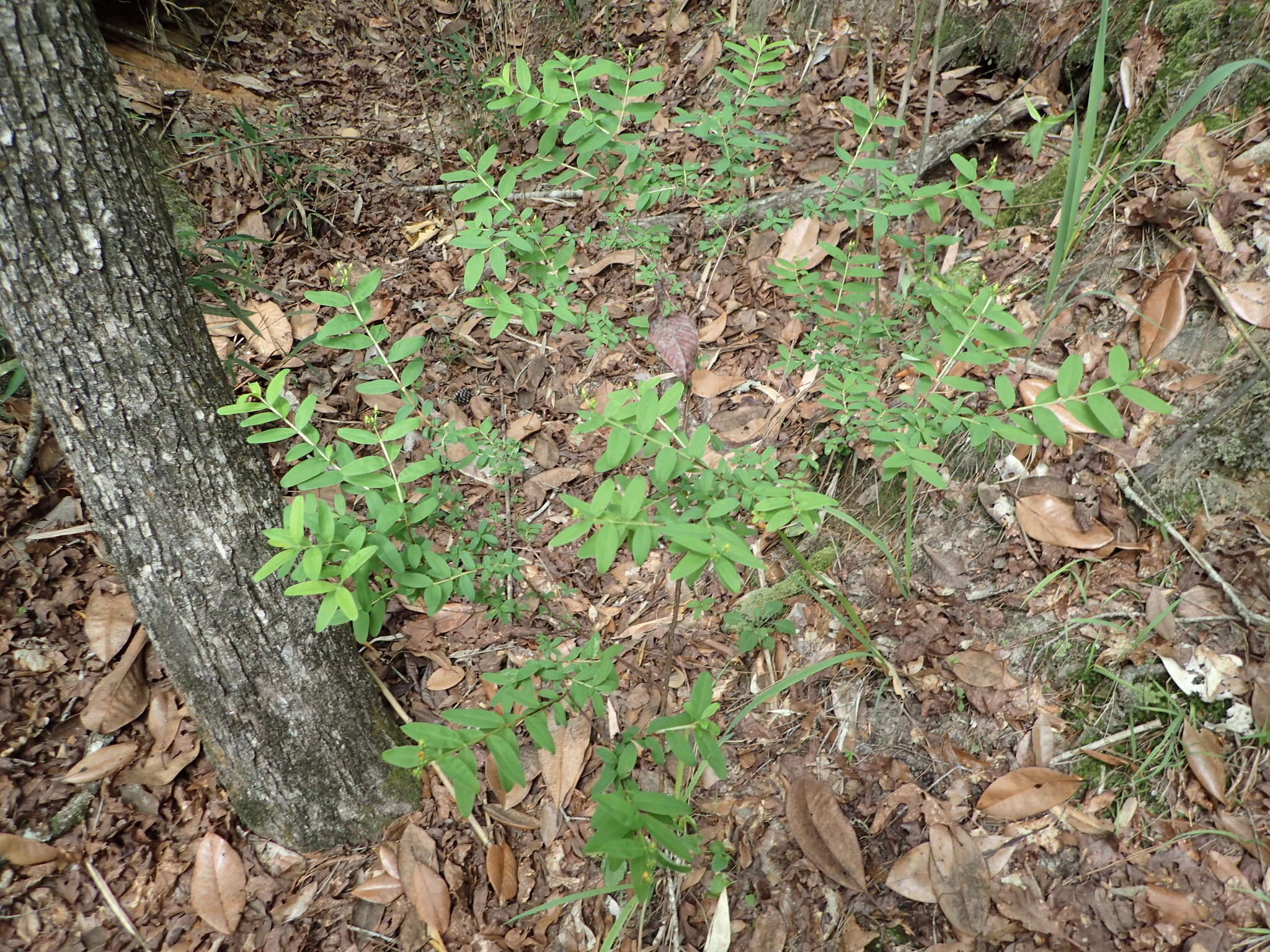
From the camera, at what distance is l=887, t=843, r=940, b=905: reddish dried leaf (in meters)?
1.59

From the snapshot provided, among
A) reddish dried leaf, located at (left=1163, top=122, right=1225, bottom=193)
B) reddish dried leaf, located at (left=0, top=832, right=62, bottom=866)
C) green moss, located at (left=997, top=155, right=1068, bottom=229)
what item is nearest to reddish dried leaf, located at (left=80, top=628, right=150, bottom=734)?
reddish dried leaf, located at (left=0, top=832, right=62, bottom=866)

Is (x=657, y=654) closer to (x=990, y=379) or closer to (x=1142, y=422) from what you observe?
(x=990, y=379)

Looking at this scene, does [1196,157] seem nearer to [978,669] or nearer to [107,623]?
[978,669]

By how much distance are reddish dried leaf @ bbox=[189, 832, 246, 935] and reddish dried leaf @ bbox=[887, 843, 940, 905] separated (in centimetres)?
171

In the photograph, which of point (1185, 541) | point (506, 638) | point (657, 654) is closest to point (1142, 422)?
point (1185, 541)

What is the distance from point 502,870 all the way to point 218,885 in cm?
79

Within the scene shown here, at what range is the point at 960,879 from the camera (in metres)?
1.58

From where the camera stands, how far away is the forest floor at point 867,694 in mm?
1567

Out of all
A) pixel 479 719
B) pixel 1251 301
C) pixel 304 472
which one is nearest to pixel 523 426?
pixel 304 472

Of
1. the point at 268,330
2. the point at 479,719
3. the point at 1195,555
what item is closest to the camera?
the point at 479,719

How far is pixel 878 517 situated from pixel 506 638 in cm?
128

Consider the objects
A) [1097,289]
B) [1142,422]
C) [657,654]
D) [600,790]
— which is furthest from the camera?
[657,654]

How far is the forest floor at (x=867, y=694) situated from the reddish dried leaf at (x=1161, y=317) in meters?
0.02

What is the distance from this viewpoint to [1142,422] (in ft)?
6.21
